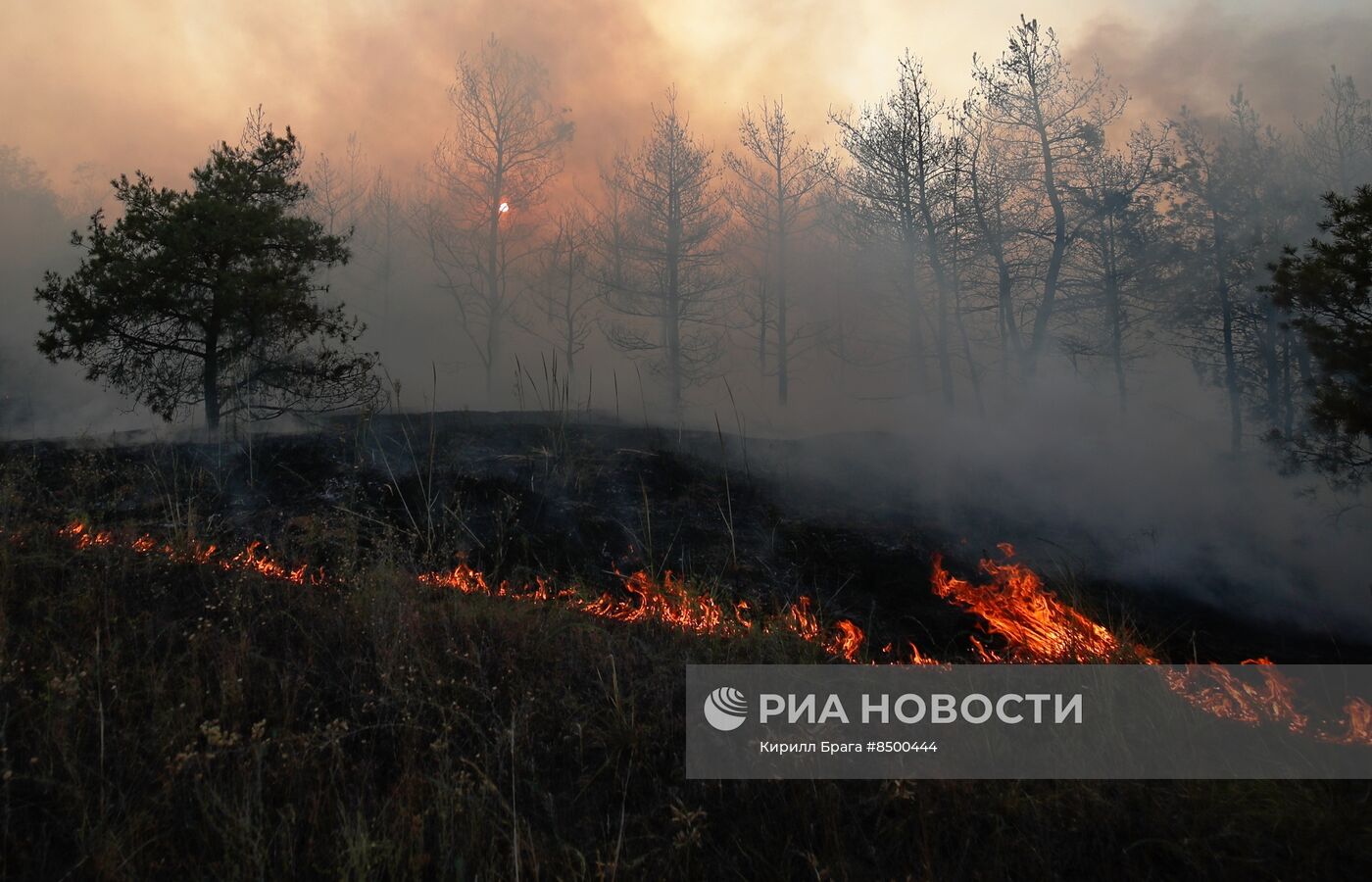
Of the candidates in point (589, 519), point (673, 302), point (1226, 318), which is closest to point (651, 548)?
point (589, 519)

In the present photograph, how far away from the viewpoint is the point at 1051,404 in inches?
658

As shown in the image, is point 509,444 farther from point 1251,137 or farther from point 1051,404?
point 1251,137

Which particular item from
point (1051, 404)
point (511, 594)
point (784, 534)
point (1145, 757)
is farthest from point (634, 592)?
point (1051, 404)

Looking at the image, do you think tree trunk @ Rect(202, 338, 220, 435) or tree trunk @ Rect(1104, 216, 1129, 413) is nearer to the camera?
tree trunk @ Rect(202, 338, 220, 435)

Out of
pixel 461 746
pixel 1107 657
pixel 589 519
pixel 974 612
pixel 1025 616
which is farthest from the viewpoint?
pixel 589 519

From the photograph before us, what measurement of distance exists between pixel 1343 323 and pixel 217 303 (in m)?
15.5

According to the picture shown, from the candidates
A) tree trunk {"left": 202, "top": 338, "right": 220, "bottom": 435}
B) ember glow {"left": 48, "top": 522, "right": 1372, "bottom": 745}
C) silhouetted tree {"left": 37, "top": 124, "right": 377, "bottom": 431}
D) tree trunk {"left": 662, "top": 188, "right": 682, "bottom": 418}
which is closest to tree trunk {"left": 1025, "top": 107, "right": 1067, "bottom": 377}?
tree trunk {"left": 662, "top": 188, "right": 682, "bottom": 418}

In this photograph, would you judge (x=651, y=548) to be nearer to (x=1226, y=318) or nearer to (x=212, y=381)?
(x=212, y=381)

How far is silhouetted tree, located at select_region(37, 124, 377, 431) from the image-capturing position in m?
10.3

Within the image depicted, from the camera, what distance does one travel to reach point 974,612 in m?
6.62

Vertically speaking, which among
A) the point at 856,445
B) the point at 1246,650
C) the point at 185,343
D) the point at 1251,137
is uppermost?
the point at 1251,137

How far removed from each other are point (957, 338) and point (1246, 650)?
1307 cm

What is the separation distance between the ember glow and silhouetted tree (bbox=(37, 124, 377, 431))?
541cm

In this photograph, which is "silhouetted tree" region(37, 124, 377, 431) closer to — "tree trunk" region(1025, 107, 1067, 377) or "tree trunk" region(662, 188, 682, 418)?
"tree trunk" region(662, 188, 682, 418)
